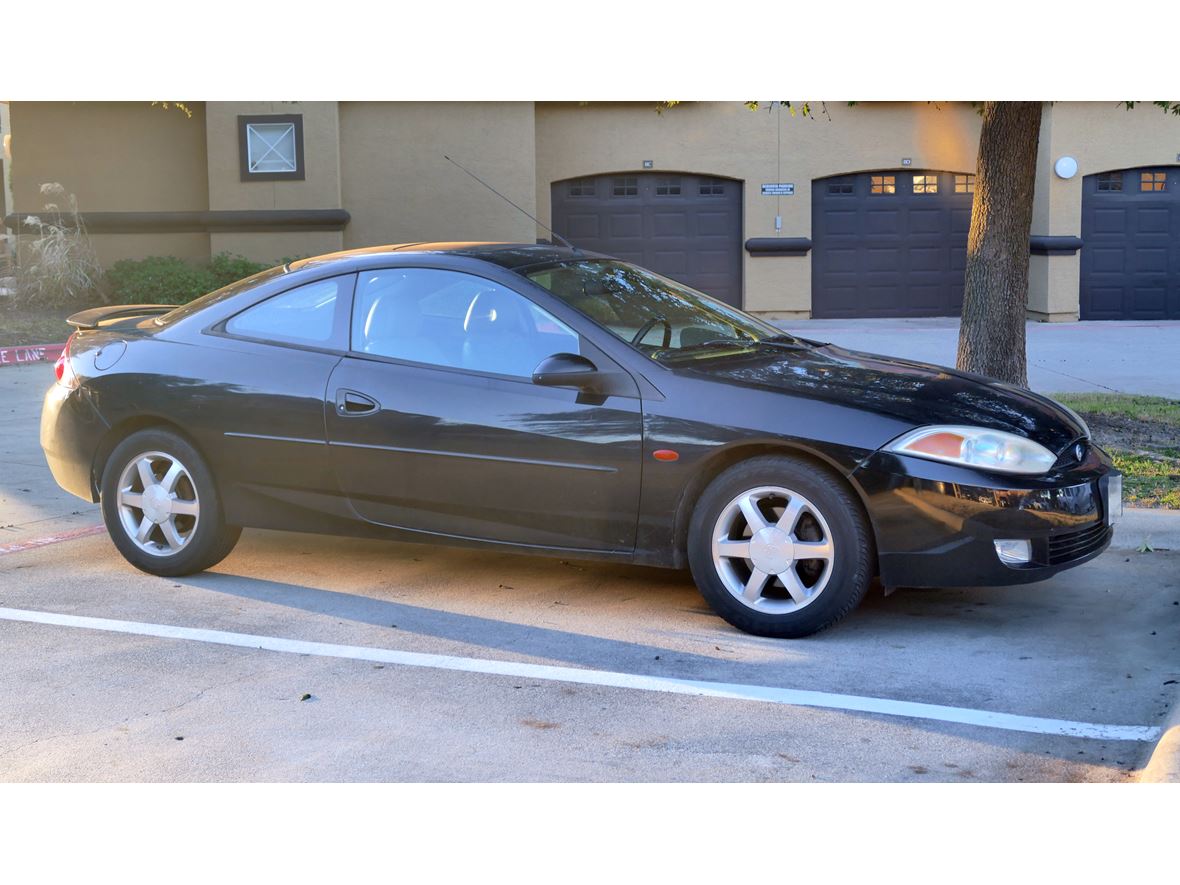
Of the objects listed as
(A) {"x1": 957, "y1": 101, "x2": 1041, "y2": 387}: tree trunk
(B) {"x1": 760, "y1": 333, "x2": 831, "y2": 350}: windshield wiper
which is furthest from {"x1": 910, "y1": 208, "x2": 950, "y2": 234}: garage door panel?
(B) {"x1": 760, "y1": 333, "x2": 831, "y2": 350}: windshield wiper

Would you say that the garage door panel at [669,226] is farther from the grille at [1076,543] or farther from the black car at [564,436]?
the grille at [1076,543]

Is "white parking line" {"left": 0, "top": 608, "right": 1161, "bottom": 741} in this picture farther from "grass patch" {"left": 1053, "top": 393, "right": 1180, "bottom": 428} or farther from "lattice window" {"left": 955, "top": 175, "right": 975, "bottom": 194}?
"lattice window" {"left": 955, "top": 175, "right": 975, "bottom": 194}

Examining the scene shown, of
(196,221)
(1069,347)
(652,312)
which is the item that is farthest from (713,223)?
(652,312)

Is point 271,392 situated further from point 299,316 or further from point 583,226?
point 583,226

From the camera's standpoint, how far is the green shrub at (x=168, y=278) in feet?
66.2

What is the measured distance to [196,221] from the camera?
70.5 ft

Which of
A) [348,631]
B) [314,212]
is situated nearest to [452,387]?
[348,631]

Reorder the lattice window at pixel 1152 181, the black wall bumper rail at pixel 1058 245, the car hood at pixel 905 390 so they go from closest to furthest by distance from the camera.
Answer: the car hood at pixel 905 390 < the black wall bumper rail at pixel 1058 245 < the lattice window at pixel 1152 181

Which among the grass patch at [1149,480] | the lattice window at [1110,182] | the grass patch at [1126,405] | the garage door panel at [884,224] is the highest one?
the lattice window at [1110,182]

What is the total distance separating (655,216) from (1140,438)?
13.6 m

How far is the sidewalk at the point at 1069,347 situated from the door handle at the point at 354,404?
853 centimetres

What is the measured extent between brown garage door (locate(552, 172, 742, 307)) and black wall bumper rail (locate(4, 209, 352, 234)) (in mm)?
3613

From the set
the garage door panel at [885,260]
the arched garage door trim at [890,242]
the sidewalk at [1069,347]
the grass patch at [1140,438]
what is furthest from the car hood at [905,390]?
the garage door panel at [885,260]

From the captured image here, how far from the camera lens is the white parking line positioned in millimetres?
4551
